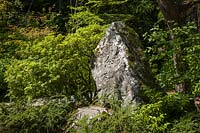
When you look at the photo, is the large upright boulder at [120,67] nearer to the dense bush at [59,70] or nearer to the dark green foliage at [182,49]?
the dense bush at [59,70]

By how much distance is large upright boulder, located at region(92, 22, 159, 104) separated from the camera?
566cm

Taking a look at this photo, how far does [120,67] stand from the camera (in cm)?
583

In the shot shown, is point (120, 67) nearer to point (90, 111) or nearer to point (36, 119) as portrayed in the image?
point (90, 111)

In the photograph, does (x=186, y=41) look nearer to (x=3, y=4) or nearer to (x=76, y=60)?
(x=76, y=60)

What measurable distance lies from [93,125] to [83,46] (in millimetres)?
1856

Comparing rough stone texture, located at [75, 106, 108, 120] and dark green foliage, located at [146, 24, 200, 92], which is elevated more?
dark green foliage, located at [146, 24, 200, 92]

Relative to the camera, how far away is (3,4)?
36.2 feet

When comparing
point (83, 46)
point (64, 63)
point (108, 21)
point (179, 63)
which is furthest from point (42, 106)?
point (108, 21)

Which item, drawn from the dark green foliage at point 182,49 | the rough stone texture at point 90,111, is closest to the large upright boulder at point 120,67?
the rough stone texture at point 90,111

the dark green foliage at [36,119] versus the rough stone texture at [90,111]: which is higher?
the rough stone texture at [90,111]

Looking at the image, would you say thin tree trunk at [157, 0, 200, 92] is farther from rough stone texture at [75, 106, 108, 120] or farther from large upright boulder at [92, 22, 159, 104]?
rough stone texture at [75, 106, 108, 120]

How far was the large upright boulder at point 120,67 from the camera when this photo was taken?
5.66 m

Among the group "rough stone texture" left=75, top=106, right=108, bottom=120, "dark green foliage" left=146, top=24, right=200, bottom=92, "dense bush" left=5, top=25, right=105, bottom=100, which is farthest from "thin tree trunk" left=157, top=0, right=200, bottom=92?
"dense bush" left=5, top=25, right=105, bottom=100

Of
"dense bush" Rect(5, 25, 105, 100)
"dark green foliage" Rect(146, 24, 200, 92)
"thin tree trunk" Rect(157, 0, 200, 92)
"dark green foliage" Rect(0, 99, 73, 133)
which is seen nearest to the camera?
"dark green foliage" Rect(146, 24, 200, 92)
